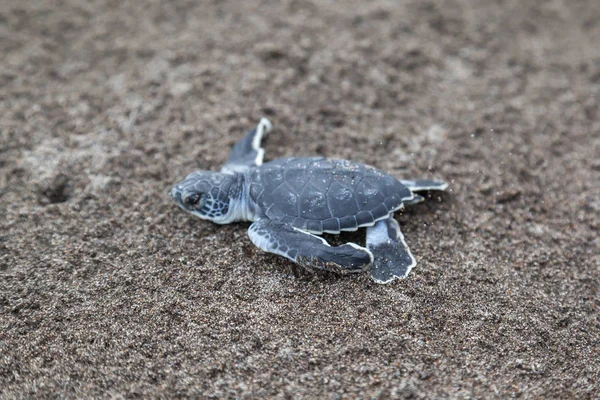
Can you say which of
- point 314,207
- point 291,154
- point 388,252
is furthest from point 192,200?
point 388,252

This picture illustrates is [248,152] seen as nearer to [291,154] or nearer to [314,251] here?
[291,154]

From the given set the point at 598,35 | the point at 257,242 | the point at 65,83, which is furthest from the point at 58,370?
the point at 598,35

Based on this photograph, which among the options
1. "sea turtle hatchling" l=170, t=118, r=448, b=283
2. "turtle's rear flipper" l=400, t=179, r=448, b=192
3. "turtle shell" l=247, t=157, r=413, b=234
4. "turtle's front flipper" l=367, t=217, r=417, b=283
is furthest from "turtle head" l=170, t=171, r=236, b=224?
"turtle's rear flipper" l=400, t=179, r=448, b=192

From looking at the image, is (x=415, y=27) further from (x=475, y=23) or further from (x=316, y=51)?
(x=316, y=51)

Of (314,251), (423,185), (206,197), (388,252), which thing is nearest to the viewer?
(314,251)

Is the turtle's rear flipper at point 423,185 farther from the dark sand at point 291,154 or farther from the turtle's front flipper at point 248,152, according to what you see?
the turtle's front flipper at point 248,152

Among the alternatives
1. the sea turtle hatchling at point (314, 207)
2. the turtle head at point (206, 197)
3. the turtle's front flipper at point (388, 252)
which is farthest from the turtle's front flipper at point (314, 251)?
the turtle head at point (206, 197)
